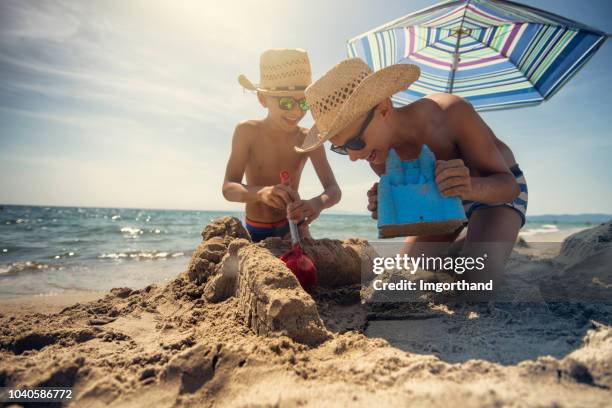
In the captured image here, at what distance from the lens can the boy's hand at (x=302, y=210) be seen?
Answer: 2357 millimetres

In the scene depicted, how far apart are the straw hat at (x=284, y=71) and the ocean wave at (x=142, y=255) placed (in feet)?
15.3

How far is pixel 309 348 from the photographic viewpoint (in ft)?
4.14

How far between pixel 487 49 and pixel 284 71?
2893 millimetres

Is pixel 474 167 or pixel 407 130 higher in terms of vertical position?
pixel 407 130

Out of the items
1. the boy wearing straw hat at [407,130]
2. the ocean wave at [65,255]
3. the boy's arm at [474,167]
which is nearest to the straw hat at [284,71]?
the boy wearing straw hat at [407,130]

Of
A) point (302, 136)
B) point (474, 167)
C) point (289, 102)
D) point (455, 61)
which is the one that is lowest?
point (474, 167)

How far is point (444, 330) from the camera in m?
1.45

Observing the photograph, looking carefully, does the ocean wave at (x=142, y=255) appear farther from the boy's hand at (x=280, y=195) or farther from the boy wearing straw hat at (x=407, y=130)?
the boy wearing straw hat at (x=407, y=130)

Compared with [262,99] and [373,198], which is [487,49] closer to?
[262,99]

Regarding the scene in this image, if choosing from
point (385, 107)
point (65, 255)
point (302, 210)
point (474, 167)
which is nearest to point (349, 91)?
point (385, 107)

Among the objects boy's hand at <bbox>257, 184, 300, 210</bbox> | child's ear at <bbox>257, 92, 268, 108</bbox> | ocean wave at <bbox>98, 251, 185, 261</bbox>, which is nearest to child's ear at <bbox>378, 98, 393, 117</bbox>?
boy's hand at <bbox>257, 184, 300, 210</bbox>

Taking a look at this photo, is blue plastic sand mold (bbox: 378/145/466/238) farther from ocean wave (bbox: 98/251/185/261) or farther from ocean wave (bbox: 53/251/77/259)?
ocean wave (bbox: 53/251/77/259)

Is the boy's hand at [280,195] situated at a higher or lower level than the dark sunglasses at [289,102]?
lower

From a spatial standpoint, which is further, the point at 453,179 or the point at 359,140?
the point at 359,140
